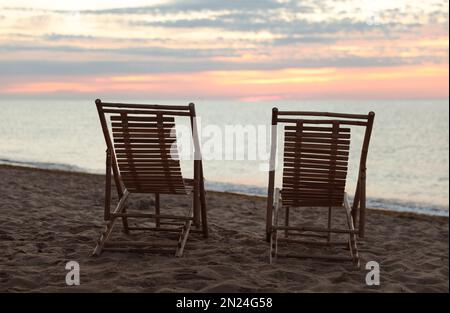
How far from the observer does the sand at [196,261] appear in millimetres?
3910

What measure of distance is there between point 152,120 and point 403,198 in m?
16.9

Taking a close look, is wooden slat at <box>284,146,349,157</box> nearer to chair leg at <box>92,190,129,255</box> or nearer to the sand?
the sand

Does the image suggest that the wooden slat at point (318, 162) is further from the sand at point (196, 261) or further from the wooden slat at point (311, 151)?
the sand at point (196, 261)

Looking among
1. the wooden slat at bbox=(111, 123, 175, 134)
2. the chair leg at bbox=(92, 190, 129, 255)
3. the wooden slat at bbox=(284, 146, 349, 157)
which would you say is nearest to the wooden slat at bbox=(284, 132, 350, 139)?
the wooden slat at bbox=(284, 146, 349, 157)

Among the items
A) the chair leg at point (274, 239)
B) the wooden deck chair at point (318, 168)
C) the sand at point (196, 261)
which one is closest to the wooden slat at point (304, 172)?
the wooden deck chair at point (318, 168)

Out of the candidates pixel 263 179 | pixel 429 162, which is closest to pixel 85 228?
pixel 263 179

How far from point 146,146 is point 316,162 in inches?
55.6

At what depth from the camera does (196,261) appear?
14.8 ft

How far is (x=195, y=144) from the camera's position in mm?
4566

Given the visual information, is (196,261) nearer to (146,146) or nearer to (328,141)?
(146,146)

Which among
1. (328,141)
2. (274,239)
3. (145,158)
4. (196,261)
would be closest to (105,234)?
(145,158)

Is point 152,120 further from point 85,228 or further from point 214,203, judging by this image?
point 214,203
